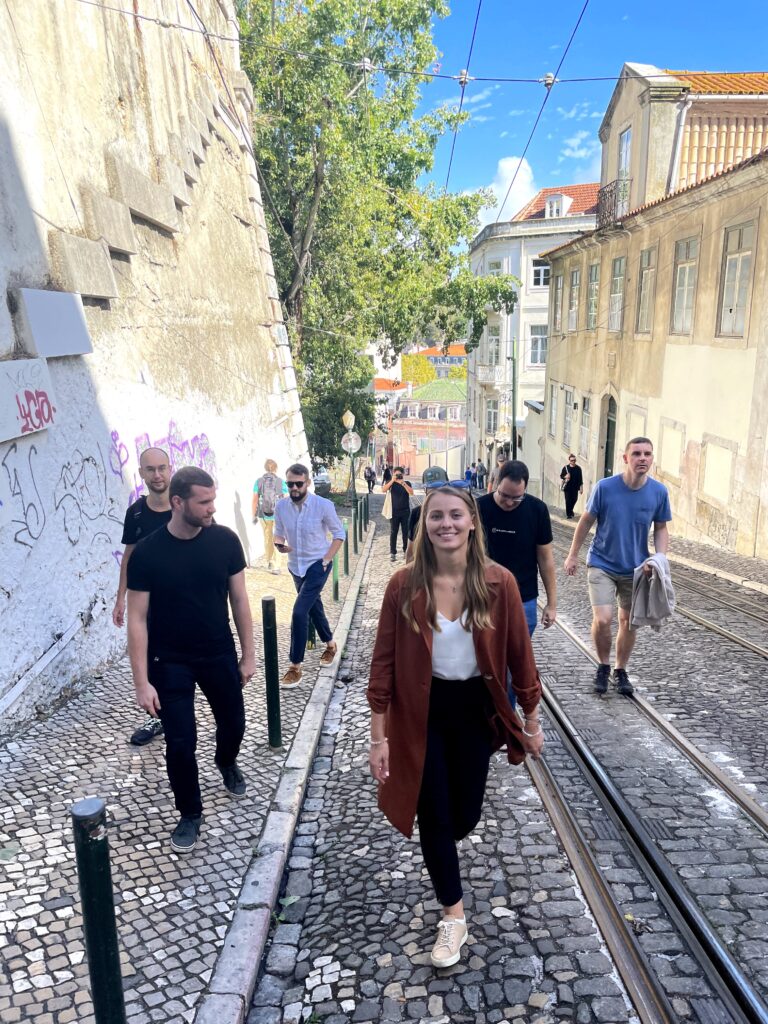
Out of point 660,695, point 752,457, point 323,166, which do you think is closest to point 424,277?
point 323,166

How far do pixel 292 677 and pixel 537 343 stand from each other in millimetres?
39951

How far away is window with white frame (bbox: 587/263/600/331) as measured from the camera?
22.2 m

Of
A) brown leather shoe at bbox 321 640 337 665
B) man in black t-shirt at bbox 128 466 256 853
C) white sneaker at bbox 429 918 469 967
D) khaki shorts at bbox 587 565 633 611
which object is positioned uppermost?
man in black t-shirt at bbox 128 466 256 853

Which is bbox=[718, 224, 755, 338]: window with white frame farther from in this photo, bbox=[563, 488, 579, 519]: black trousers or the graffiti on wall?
the graffiti on wall

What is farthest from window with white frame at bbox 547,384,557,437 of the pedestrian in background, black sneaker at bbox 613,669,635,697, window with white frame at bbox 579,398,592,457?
black sneaker at bbox 613,669,635,697

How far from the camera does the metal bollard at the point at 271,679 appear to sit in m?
4.71

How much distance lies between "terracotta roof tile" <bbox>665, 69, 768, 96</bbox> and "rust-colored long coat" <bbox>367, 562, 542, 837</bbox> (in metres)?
19.5

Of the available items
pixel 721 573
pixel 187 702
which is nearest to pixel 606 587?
pixel 187 702

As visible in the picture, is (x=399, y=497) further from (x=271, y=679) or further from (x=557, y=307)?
(x=557, y=307)

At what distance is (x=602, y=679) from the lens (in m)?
5.64

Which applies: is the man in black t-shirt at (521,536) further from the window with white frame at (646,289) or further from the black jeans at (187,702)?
the window with white frame at (646,289)

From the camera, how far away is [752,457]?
12.3 meters

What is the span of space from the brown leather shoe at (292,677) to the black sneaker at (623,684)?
98.7 inches

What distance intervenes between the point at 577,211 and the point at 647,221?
28.7 meters
